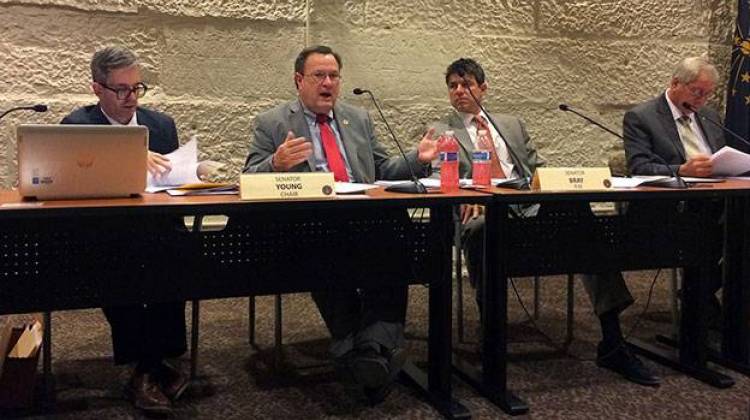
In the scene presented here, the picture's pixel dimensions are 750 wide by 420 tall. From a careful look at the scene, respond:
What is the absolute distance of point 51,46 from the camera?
3.26 meters

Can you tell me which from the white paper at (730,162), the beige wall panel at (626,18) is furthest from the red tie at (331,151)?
the beige wall panel at (626,18)

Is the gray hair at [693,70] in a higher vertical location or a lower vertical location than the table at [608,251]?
higher

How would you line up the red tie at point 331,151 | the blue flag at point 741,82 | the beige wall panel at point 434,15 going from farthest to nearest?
the blue flag at point 741,82 → the beige wall panel at point 434,15 → the red tie at point 331,151

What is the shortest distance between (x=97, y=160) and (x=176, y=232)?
0.27 metres

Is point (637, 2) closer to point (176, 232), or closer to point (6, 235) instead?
point (176, 232)

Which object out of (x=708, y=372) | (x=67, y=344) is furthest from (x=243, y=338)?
(x=708, y=372)

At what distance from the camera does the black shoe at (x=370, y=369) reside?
1.86 metres

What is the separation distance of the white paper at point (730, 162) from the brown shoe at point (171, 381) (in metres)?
1.97

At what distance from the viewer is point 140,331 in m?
1.98

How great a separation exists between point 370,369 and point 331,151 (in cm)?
92

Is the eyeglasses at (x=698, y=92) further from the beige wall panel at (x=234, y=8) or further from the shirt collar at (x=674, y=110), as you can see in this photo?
the beige wall panel at (x=234, y=8)

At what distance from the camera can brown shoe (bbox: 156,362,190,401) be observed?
6.47 feet

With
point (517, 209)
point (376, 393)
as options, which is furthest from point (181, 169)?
point (517, 209)

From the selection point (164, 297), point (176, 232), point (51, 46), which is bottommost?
point (164, 297)
